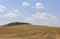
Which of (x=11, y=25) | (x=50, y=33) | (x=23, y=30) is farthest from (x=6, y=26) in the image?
(x=50, y=33)

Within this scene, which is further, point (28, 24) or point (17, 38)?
point (28, 24)

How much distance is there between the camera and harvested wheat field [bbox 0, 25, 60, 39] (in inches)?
128

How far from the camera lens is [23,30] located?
3346 millimetres

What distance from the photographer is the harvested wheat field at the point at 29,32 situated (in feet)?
10.6

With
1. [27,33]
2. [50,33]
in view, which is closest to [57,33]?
[50,33]

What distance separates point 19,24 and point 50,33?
0.59 meters

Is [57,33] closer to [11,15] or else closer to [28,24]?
[28,24]

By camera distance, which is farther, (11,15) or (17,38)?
(11,15)

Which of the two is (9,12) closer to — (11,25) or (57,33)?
(11,25)

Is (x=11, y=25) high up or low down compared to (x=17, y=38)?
up

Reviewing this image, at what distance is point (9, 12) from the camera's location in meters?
3.43

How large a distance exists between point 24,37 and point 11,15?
48 cm

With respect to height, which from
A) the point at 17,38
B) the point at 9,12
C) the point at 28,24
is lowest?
the point at 17,38

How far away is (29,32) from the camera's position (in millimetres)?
3312
